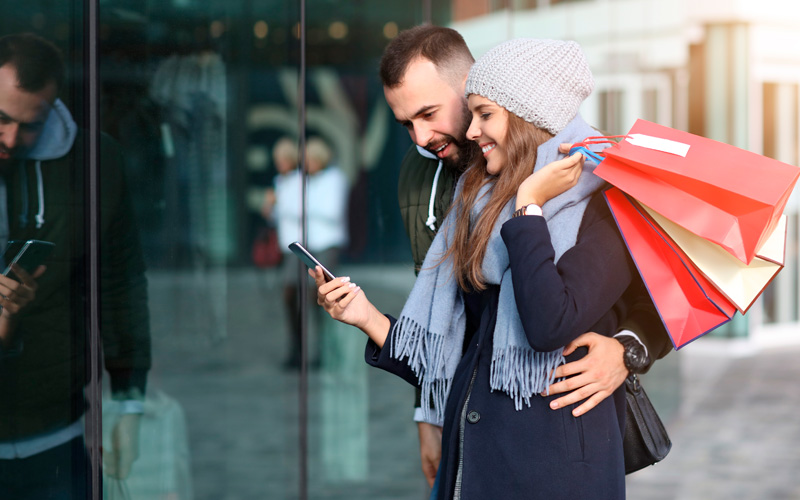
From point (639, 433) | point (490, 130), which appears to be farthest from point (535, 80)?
point (639, 433)

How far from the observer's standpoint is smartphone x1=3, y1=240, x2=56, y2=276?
2.40 m

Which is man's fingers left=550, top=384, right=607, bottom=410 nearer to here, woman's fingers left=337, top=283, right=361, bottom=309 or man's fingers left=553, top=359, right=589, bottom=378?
man's fingers left=553, top=359, right=589, bottom=378

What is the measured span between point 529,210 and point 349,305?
521 mm

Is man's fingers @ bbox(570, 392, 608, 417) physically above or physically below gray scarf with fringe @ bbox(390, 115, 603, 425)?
below

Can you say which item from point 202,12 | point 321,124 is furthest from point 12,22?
point 321,124

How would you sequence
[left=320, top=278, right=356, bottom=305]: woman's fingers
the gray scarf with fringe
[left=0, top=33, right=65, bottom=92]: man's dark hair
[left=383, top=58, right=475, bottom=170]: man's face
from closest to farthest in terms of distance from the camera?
the gray scarf with fringe → [left=320, top=278, right=356, bottom=305]: woman's fingers → [left=383, top=58, right=475, bottom=170]: man's face → [left=0, top=33, right=65, bottom=92]: man's dark hair

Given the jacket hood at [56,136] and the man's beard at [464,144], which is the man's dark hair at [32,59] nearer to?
the jacket hood at [56,136]

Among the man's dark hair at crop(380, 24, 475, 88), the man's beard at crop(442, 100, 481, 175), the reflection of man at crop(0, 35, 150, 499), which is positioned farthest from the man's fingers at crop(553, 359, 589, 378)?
the reflection of man at crop(0, 35, 150, 499)

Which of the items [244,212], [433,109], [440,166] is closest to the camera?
[433,109]

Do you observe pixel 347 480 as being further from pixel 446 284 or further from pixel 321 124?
pixel 446 284

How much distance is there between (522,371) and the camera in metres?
1.81

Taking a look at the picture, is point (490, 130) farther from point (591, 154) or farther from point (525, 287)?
point (525, 287)

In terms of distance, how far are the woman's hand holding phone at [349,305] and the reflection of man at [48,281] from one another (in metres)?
0.92

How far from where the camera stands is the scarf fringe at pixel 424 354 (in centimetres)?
204
